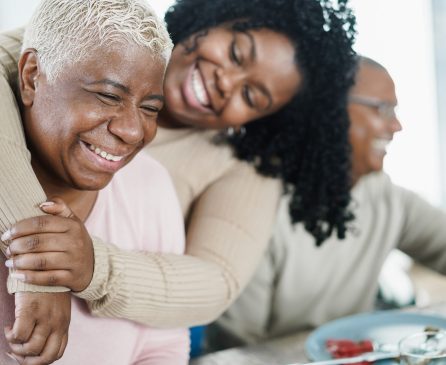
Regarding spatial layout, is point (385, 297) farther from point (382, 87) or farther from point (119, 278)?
point (119, 278)

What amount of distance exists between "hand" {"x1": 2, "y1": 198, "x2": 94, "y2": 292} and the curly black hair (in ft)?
2.32

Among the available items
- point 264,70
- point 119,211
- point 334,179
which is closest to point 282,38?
point 264,70

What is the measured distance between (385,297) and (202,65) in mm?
1101

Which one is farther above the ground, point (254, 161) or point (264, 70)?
point (264, 70)

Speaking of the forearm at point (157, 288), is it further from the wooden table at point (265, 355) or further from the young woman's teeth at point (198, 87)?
the young woman's teeth at point (198, 87)

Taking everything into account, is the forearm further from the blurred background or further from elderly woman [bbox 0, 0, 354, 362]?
the blurred background

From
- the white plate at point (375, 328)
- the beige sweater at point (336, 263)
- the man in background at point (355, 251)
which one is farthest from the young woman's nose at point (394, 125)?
the white plate at point (375, 328)

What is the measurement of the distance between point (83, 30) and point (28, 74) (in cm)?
11


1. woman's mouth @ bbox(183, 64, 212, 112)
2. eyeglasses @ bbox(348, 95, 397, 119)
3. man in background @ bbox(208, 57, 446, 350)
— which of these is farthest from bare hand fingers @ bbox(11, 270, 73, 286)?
eyeglasses @ bbox(348, 95, 397, 119)

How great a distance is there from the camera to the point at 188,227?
54.7 inches

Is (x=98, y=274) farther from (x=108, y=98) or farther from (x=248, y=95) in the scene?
(x=248, y=95)

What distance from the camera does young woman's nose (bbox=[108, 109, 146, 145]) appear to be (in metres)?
0.93

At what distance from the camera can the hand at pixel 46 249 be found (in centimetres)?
82

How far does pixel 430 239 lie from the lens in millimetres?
1750
